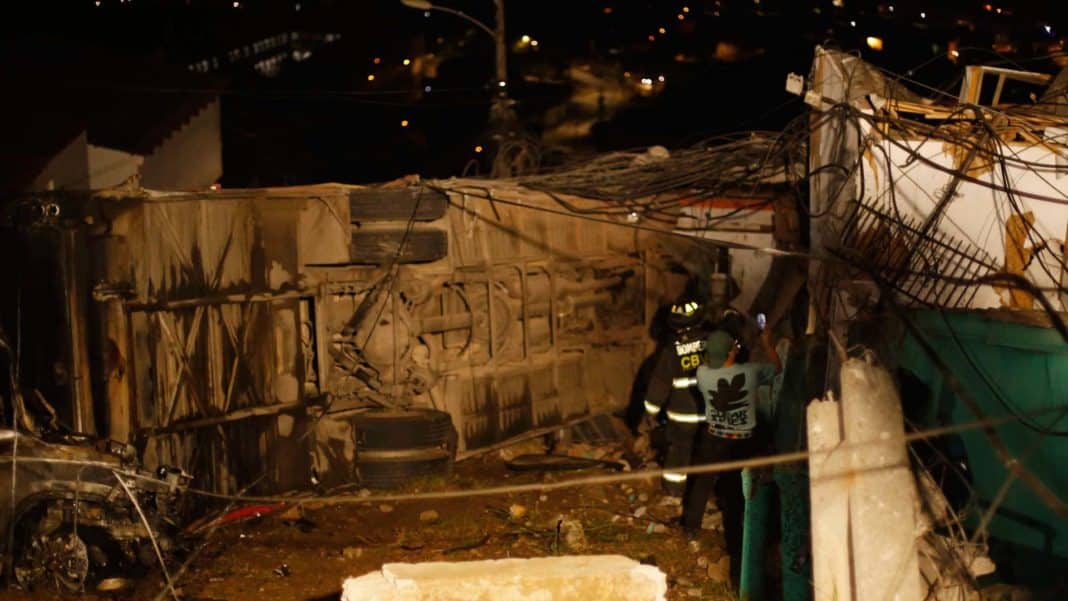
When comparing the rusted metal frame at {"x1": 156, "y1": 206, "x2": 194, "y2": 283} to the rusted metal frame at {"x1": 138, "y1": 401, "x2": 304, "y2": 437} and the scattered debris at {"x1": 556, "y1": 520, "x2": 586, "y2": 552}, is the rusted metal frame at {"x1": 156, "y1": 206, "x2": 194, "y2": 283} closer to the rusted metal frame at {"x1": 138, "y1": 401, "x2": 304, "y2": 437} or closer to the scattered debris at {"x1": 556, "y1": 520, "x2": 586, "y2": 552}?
the rusted metal frame at {"x1": 138, "y1": 401, "x2": 304, "y2": 437}


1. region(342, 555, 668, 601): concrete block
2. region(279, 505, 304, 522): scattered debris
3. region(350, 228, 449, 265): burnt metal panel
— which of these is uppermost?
region(350, 228, 449, 265): burnt metal panel

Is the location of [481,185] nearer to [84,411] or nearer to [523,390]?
[523,390]

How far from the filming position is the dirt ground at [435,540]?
855cm

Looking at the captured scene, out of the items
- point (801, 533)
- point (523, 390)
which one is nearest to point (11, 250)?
Answer: point (523, 390)

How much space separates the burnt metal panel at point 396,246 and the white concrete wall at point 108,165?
10.4 m

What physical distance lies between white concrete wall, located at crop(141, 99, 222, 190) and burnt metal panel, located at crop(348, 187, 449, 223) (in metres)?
11.5

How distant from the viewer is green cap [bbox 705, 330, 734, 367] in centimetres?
950

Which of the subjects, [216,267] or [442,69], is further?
[442,69]

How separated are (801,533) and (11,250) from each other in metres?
6.64

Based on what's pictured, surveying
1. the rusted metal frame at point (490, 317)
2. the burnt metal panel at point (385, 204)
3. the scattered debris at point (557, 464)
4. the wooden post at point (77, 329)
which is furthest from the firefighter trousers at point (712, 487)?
the wooden post at point (77, 329)

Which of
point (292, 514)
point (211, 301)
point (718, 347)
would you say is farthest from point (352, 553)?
point (718, 347)

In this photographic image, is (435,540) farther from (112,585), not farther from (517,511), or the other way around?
(112,585)

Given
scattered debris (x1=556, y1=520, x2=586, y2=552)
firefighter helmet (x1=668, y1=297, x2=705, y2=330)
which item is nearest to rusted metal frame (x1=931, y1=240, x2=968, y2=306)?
firefighter helmet (x1=668, y1=297, x2=705, y2=330)

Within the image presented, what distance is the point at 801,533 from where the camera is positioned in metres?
6.75
